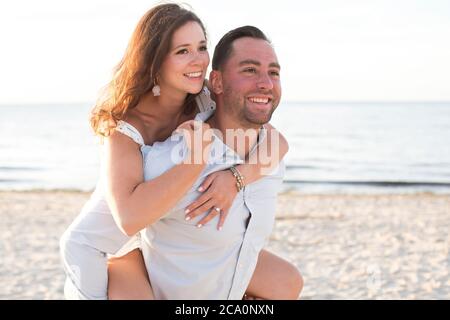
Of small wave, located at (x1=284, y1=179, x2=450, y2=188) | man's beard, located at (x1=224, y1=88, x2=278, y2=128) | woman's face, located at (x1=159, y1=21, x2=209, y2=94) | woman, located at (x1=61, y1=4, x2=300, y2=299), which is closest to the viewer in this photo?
woman, located at (x1=61, y1=4, x2=300, y2=299)

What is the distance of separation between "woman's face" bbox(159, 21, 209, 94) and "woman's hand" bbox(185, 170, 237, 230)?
0.53 metres

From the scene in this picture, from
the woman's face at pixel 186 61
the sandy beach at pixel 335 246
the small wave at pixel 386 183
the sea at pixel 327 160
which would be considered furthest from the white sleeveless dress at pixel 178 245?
the small wave at pixel 386 183

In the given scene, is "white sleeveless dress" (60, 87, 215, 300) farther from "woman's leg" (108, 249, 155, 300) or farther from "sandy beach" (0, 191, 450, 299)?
"sandy beach" (0, 191, 450, 299)

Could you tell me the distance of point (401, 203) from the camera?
1383cm

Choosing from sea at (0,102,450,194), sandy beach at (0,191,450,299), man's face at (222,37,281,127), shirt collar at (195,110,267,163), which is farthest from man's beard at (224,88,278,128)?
sea at (0,102,450,194)

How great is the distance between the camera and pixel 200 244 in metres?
3.15

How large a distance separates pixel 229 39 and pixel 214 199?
99 cm

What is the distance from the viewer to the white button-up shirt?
10.2ft

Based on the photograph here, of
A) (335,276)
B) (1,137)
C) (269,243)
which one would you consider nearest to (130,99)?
(335,276)

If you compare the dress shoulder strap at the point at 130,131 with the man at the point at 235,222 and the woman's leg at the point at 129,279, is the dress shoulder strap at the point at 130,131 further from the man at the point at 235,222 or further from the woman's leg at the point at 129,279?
the woman's leg at the point at 129,279

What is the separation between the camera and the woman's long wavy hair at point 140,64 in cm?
325

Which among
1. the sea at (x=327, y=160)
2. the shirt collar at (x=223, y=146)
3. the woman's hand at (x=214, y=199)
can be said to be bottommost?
the sea at (x=327, y=160)

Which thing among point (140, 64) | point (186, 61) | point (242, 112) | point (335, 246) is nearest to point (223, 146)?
point (242, 112)

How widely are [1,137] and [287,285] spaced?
121 feet
